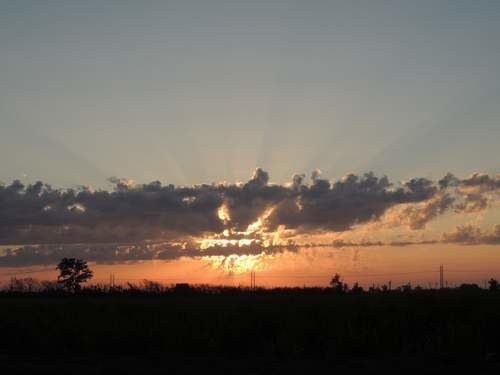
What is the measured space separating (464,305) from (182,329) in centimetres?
1135

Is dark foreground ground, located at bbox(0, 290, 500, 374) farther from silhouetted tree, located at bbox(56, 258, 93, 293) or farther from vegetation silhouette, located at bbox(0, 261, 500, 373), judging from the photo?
silhouetted tree, located at bbox(56, 258, 93, 293)

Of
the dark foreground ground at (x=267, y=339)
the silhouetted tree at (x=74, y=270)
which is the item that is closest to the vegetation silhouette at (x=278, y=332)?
the dark foreground ground at (x=267, y=339)

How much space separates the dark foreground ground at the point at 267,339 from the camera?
773 inches

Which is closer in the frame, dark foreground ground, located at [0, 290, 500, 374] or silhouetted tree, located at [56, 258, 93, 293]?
dark foreground ground, located at [0, 290, 500, 374]

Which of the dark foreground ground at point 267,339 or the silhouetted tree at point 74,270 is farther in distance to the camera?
the silhouetted tree at point 74,270

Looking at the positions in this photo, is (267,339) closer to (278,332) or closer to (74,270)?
(278,332)

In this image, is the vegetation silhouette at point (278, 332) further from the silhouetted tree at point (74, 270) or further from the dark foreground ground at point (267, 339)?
the silhouetted tree at point (74, 270)

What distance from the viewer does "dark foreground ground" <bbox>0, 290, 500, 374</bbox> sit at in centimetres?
1964

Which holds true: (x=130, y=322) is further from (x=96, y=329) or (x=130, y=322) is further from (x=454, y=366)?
(x=454, y=366)

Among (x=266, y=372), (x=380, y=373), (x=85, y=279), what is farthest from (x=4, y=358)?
(x=85, y=279)

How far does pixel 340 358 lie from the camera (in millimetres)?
20766

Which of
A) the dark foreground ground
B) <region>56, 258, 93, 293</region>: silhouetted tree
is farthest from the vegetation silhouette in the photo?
<region>56, 258, 93, 293</region>: silhouetted tree

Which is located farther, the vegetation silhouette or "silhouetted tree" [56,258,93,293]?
"silhouetted tree" [56,258,93,293]

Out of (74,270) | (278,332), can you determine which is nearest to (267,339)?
(278,332)
